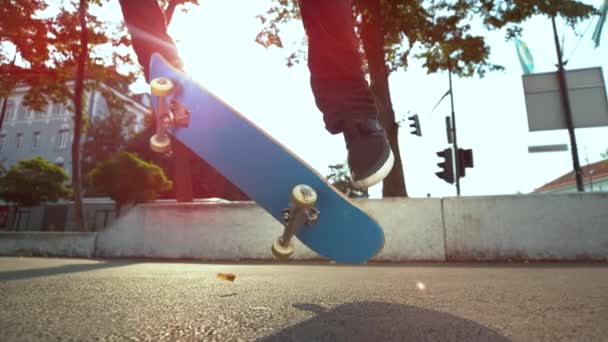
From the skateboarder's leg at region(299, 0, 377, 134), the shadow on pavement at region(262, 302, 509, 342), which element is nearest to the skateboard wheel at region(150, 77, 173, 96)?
the skateboarder's leg at region(299, 0, 377, 134)

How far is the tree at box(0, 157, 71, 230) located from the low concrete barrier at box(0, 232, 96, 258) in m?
12.8

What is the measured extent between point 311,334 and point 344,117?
961 mm

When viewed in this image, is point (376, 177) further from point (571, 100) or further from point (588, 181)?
point (588, 181)

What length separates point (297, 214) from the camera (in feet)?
4.28

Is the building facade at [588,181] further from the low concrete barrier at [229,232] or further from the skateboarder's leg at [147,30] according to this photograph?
the skateboarder's leg at [147,30]

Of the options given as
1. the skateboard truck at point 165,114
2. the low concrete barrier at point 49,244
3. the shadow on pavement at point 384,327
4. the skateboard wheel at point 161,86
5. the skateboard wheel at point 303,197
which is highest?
the skateboard wheel at point 161,86

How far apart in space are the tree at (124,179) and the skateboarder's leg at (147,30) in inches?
622

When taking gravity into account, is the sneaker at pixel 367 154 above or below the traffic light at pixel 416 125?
below

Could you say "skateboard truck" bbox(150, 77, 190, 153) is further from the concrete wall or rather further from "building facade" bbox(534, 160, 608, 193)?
"building facade" bbox(534, 160, 608, 193)

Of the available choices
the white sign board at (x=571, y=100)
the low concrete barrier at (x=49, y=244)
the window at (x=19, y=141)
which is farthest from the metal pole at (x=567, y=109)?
the window at (x=19, y=141)

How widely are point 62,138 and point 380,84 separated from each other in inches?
1307

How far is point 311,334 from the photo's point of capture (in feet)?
2.72

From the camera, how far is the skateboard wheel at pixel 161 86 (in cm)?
167

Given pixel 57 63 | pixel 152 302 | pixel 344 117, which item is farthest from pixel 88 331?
pixel 57 63
